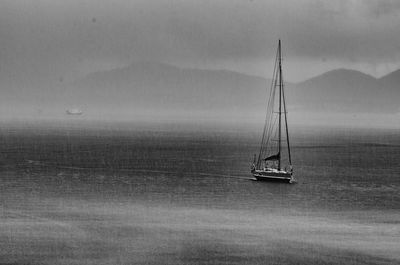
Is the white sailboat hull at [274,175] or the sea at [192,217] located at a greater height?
the white sailboat hull at [274,175]

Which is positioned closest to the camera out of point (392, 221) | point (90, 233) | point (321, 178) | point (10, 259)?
point (10, 259)

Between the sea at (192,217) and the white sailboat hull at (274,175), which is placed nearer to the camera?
the sea at (192,217)

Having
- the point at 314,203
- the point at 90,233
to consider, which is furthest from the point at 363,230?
the point at 90,233

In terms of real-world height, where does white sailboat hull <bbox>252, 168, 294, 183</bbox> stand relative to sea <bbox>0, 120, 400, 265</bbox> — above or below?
above

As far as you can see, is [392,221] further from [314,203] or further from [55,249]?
[55,249]

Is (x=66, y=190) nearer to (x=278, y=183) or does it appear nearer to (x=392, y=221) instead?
(x=278, y=183)

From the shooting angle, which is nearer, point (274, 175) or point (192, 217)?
point (192, 217)

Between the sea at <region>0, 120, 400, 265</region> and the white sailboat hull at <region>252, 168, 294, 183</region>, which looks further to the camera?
the white sailboat hull at <region>252, 168, 294, 183</region>

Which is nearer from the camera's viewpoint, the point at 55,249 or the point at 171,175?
the point at 55,249

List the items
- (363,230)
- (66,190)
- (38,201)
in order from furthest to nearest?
(66,190), (38,201), (363,230)

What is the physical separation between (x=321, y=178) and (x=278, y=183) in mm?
17205

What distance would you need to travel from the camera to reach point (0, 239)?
55.7 metres

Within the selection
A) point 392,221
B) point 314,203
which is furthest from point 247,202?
point 392,221

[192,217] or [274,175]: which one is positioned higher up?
[274,175]
